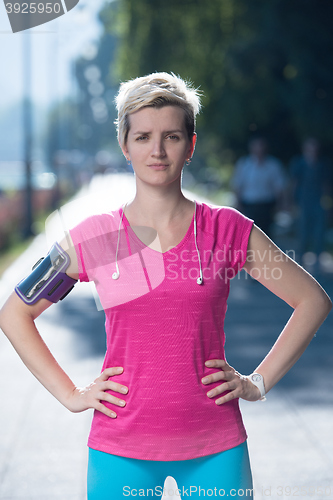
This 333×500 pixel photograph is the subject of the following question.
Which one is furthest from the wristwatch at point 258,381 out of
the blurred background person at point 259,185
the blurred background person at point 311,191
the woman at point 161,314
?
the blurred background person at point 311,191

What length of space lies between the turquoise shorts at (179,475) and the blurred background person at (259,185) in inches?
356

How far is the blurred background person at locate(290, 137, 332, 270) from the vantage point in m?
11.7

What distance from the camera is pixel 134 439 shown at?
6.72ft

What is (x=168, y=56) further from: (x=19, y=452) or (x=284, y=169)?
→ (x=19, y=452)

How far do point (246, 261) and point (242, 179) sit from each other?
910 cm

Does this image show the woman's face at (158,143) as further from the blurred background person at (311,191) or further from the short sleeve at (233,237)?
the blurred background person at (311,191)

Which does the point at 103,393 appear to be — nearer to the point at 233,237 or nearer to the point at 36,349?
the point at 36,349

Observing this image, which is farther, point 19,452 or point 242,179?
point 242,179

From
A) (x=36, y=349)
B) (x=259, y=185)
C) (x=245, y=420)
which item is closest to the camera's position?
(x=36, y=349)

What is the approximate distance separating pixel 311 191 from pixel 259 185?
113 centimetres

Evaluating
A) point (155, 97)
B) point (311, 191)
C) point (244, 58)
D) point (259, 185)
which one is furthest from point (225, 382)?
point (244, 58)

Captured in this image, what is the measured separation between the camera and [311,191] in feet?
38.4

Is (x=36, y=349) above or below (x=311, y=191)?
above

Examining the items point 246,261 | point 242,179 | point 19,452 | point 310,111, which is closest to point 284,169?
point 310,111
